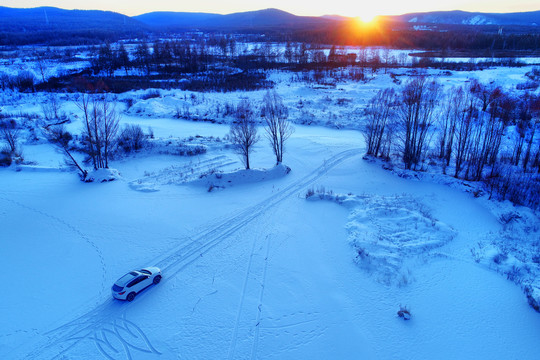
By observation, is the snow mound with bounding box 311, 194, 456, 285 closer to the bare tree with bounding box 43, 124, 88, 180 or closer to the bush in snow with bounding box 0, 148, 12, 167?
the bare tree with bounding box 43, 124, 88, 180

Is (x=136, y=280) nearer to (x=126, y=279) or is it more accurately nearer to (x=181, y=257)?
(x=126, y=279)

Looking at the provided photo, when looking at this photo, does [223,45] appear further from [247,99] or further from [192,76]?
[247,99]

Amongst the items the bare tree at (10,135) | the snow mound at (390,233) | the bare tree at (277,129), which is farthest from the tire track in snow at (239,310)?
the bare tree at (10,135)

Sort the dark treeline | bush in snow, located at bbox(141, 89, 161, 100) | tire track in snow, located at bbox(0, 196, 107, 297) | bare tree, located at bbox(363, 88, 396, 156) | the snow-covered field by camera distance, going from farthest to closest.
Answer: the dark treeline
bush in snow, located at bbox(141, 89, 161, 100)
bare tree, located at bbox(363, 88, 396, 156)
tire track in snow, located at bbox(0, 196, 107, 297)
the snow-covered field

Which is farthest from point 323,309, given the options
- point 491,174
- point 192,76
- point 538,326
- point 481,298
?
point 192,76

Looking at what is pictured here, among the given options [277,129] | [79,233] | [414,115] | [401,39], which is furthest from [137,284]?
[401,39]

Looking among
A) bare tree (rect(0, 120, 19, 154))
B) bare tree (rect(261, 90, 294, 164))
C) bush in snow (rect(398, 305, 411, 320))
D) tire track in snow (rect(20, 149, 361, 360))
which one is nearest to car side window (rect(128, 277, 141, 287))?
tire track in snow (rect(20, 149, 361, 360))
